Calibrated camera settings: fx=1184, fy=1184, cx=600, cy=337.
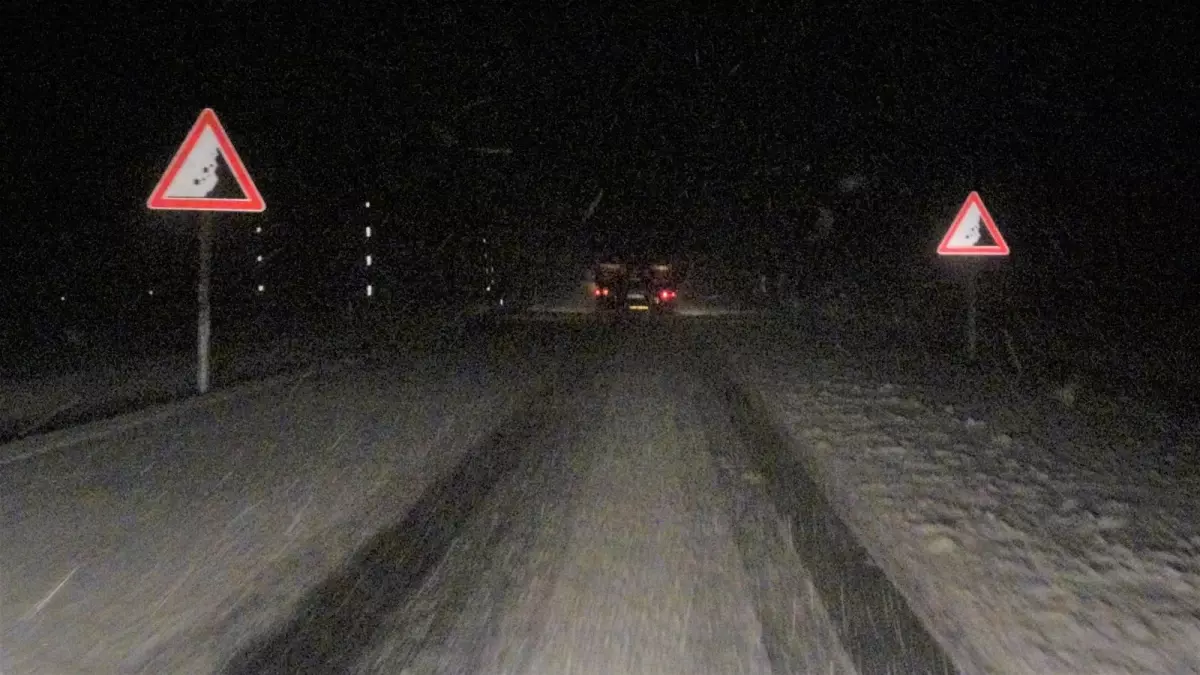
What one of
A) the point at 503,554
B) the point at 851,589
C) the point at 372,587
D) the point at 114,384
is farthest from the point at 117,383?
the point at 851,589

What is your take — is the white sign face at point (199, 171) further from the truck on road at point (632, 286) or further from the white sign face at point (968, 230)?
the truck on road at point (632, 286)

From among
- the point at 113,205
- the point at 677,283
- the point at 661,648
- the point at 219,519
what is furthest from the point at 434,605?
the point at 677,283

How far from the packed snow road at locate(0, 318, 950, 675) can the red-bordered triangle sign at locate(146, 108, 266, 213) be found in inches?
86.8

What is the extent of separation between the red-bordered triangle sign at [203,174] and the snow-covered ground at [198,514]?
215 centimetres

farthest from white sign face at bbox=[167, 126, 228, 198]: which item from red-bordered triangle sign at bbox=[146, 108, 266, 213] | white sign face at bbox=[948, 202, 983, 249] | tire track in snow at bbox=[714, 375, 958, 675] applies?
white sign face at bbox=[948, 202, 983, 249]

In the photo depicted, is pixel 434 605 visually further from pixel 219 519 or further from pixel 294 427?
pixel 294 427

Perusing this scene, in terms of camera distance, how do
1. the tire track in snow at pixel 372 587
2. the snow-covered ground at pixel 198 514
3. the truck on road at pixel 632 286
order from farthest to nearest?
1. the truck on road at pixel 632 286
2. the snow-covered ground at pixel 198 514
3. the tire track in snow at pixel 372 587

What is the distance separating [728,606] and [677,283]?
→ 3922cm

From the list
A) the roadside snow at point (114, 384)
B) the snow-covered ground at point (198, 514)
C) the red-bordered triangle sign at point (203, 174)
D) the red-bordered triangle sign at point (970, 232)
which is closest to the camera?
the snow-covered ground at point (198, 514)

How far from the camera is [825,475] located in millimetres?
9297

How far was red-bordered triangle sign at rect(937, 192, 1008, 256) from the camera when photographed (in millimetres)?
14727

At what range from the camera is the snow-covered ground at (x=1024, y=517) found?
537 centimetres

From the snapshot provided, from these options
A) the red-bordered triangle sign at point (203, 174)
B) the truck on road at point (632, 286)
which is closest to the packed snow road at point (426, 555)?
the red-bordered triangle sign at point (203, 174)

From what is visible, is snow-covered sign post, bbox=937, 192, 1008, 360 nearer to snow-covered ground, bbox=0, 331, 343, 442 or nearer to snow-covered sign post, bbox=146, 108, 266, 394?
snow-covered sign post, bbox=146, 108, 266, 394
